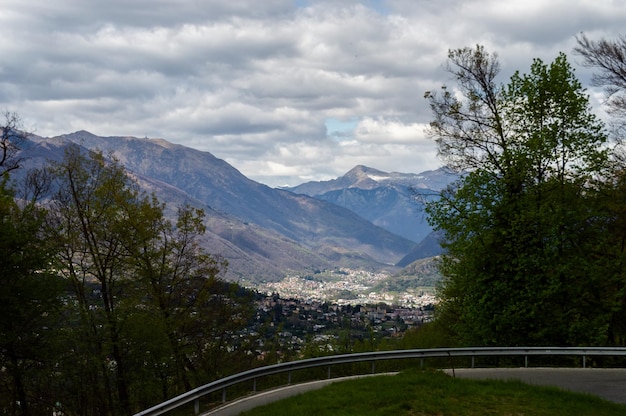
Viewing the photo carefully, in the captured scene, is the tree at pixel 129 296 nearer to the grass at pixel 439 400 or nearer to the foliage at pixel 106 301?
the foliage at pixel 106 301

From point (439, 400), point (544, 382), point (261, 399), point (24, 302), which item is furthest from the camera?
point (24, 302)

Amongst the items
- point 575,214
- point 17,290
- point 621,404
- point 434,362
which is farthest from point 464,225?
point 17,290

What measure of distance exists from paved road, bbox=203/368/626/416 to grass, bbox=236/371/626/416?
1.27 meters

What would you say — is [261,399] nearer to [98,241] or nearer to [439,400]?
[439,400]

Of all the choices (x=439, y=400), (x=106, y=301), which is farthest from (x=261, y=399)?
(x=106, y=301)

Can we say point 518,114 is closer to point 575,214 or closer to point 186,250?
point 575,214

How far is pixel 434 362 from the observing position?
24031mm

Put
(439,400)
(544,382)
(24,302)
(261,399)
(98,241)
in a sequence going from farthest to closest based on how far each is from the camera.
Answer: (98,241) < (24,302) < (544,382) < (261,399) < (439,400)

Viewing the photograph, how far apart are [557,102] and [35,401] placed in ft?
87.8

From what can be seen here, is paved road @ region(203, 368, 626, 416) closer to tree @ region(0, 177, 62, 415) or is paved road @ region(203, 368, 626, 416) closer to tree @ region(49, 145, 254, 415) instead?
tree @ region(0, 177, 62, 415)

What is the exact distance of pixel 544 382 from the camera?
17016 mm

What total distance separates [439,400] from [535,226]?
1375 centimetres

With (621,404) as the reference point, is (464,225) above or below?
above

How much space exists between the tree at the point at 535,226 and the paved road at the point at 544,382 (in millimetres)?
4819
